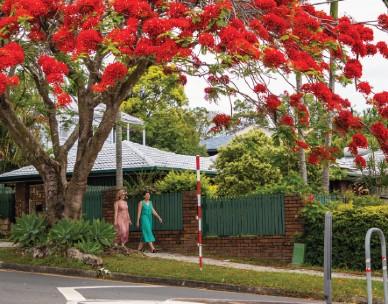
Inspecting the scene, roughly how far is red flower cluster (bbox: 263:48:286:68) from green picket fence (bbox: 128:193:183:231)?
7796 mm

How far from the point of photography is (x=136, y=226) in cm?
2130

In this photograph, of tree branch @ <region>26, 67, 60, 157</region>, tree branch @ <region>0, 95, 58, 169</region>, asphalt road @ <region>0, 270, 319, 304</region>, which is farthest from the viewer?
tree branch @ <region>26, 67, 60, 157</region>

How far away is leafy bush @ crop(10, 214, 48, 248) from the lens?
698 inches

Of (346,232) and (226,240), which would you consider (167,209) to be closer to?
(226,240)

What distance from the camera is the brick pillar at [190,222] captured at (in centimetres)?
2033

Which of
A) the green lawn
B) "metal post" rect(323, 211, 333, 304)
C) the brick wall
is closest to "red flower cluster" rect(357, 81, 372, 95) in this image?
the green lawn

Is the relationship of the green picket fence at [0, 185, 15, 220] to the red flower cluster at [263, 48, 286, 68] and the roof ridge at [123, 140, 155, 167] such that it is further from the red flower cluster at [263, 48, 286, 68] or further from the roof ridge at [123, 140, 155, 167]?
the red flower cluster at [263, 48, 286, 68]

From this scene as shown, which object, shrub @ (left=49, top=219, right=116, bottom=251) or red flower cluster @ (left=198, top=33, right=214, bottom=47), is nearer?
red flower cluster @ (left=198, top=33, right=214, bottom=47)

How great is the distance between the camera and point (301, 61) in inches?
552

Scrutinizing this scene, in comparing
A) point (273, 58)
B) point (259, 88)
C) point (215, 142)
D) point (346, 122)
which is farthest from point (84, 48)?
point (215, 142)

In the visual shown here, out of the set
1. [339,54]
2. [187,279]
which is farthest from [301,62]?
[187,279]

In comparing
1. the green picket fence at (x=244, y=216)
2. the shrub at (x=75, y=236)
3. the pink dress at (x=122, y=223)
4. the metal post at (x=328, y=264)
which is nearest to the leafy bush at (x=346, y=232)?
the green picket fence at (x=244, y=216)

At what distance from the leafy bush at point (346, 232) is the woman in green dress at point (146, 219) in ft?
13.8

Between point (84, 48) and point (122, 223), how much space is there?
22.5ft
